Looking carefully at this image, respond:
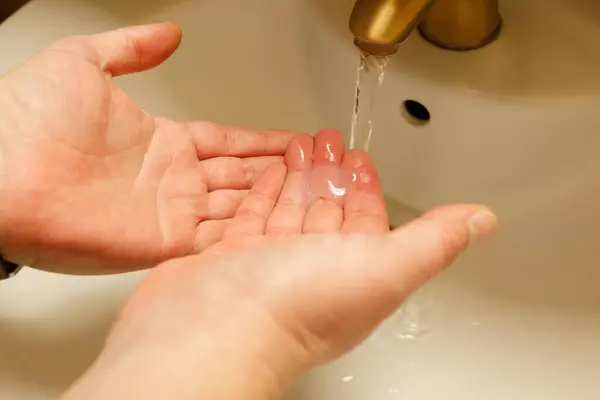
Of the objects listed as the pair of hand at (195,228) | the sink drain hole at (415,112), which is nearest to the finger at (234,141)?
the pair of hand at (195,228)

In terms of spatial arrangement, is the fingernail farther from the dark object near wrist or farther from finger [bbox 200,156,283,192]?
the dark object near wrist

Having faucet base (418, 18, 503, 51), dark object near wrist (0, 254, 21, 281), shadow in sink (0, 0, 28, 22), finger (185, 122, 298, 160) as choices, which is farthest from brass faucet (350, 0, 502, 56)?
shadow in sink (0, 0, 28, 22)

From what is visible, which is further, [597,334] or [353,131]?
[353,131]

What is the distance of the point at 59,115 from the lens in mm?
450

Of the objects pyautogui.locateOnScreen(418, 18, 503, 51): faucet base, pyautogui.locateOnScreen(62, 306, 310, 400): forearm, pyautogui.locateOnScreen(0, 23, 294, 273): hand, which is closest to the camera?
pyautogui.locateOnScreen(62, 306, 310, 400): forearm

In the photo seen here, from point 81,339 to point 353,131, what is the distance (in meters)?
0.27

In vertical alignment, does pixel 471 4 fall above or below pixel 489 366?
above

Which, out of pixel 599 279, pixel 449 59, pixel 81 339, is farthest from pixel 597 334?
pixel 81 339

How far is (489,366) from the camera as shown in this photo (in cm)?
47

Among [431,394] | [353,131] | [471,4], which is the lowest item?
[431,394]

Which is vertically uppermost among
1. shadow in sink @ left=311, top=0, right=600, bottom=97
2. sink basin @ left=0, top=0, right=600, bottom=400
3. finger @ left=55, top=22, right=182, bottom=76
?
finger @ left=55, top=22, right=182, bottom=76

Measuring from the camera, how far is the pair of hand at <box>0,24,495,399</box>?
1.17 ft

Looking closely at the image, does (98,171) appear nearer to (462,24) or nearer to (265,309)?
(265,309)

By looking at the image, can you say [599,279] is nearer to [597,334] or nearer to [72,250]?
[597,334]
